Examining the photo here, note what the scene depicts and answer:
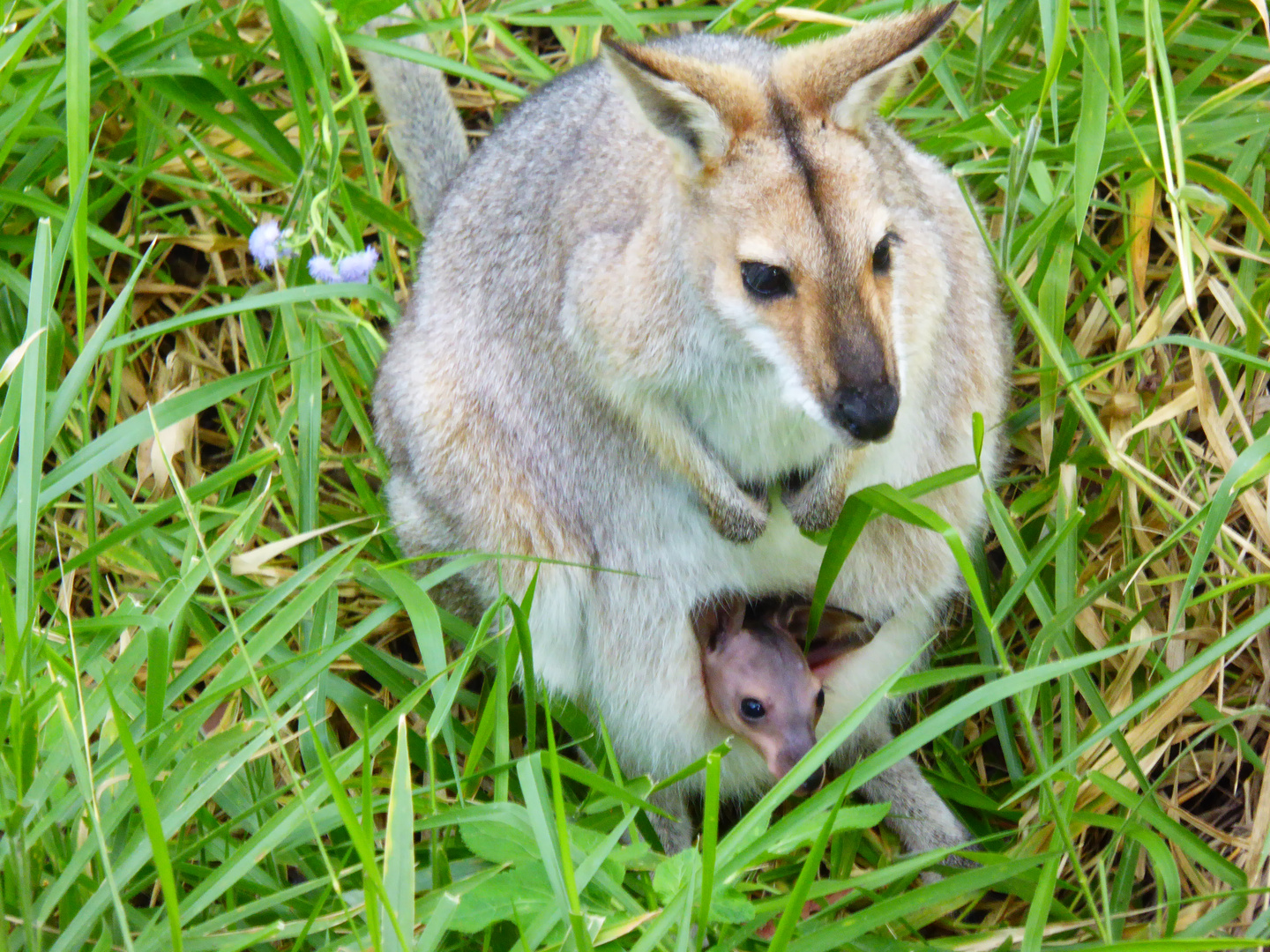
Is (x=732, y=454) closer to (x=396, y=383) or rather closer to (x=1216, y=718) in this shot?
(x=396, y=383)

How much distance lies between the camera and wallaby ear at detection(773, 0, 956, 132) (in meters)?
2.24

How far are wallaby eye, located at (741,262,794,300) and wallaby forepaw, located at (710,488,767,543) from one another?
1.83ft

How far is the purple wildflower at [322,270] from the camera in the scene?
3.20 metres

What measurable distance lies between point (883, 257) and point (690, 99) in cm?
43

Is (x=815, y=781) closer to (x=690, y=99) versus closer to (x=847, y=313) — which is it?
(x=847, y=313)

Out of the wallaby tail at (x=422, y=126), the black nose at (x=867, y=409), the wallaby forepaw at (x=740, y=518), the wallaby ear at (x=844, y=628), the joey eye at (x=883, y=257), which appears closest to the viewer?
the black nose at (x=867, y=409)

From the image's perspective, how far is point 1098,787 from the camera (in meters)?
2.84

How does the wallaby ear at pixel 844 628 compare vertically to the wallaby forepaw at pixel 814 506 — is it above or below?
below

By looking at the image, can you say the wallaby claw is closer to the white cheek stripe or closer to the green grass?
the green grass

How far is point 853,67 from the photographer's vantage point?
2.28 metres

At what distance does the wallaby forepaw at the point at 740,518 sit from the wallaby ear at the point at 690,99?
70 cm

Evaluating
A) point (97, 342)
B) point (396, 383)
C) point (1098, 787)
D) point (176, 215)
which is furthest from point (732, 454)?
point (176, 215)

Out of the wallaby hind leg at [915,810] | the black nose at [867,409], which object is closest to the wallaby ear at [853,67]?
the black nose at [867,409]

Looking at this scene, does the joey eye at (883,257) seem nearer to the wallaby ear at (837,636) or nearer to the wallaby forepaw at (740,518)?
the wallaby forepaw at (740,518)
